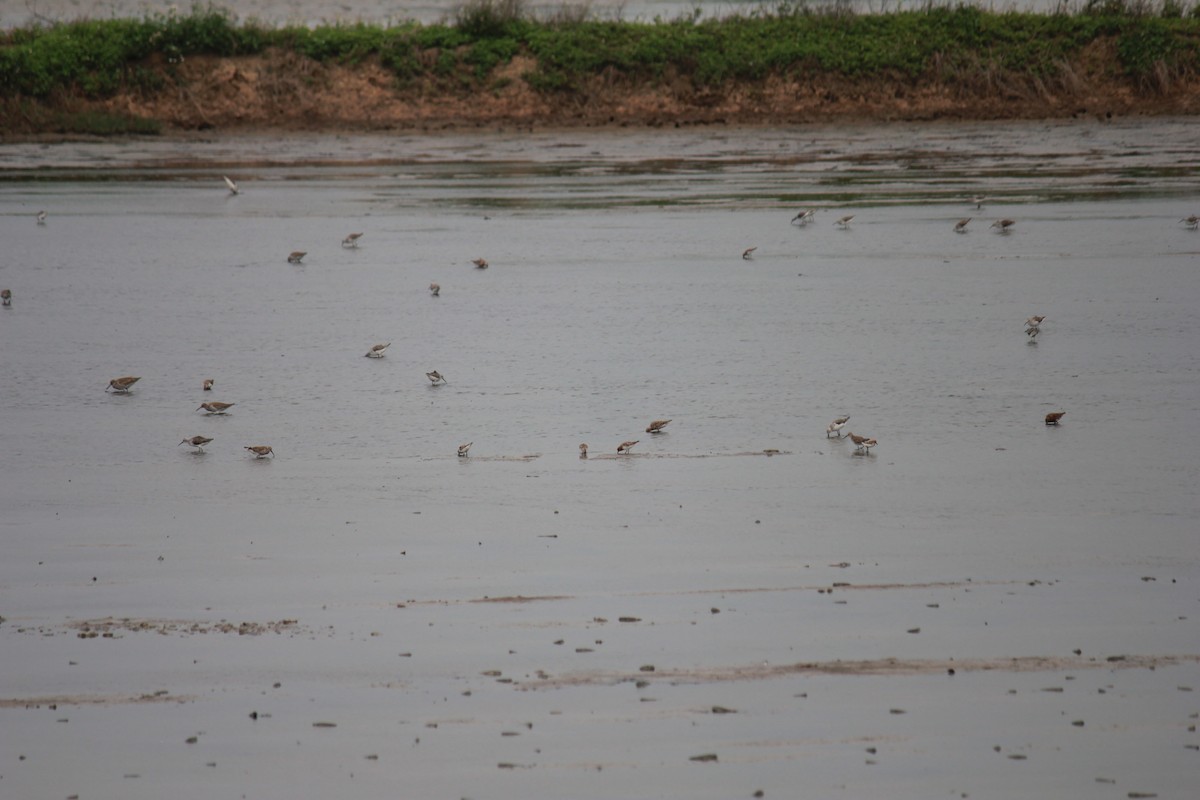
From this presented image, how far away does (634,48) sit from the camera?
3622 cm

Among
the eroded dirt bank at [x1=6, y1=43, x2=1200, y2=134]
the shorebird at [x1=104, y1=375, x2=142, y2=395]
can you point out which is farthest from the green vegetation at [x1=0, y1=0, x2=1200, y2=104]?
the shorebird at [x1=104, y1=375, x2=142, y2=395]

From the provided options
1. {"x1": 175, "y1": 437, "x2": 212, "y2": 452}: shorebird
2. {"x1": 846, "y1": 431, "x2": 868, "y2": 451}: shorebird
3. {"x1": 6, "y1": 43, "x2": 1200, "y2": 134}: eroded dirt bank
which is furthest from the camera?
{"x1": 6, "y1": 43, "x2": 1200, "y2": 134}: eroded dirt bank

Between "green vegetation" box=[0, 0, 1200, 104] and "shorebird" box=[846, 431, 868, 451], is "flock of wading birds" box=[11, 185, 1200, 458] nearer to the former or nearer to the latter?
"shorebird" box=[846, 431, 868, 451]

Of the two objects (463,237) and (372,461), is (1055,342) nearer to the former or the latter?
(372,461)

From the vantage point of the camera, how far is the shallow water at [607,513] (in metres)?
6.23

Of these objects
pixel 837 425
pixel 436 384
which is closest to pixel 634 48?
pixel 436 384

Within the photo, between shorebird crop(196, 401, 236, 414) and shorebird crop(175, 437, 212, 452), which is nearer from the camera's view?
shorebird crop(175, 437, 212, 452)

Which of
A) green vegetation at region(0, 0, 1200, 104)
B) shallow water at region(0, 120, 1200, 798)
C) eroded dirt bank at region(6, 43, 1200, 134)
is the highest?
green vegetation at region(0, 0, 1200, 104)

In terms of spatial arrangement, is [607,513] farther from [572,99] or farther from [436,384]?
[572,99]

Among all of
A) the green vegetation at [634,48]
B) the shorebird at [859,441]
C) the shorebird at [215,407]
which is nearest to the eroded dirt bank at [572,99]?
the green vegetation at [634,48]

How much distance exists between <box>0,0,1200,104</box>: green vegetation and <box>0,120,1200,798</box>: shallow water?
16083 mm

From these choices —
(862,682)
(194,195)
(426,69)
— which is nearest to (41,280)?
(194,195)

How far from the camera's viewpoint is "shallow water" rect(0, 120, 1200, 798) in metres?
6.23

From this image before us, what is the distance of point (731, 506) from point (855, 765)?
3.48 metres
